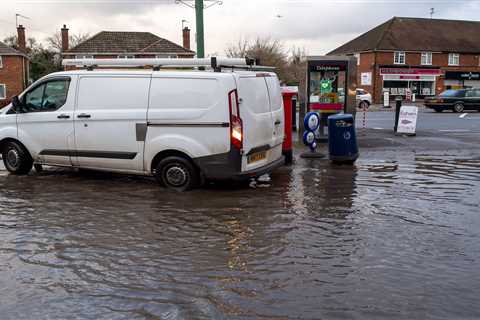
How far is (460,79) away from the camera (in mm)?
55656

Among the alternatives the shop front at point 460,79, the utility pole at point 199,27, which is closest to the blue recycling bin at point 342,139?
the utility pole at point 199,27

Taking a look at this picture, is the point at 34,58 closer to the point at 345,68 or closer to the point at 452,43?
the point at 452,43

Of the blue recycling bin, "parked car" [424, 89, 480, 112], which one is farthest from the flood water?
"parked car" [424, 89, 480, 112]

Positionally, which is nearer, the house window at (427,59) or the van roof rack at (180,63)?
the van roof rack at (180,63)

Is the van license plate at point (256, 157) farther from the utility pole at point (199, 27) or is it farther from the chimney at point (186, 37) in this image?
the chimney at point (186, 37)

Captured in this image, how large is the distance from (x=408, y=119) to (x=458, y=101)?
17.2 meters

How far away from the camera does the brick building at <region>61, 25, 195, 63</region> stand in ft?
170

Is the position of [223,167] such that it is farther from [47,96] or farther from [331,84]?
[331,84]

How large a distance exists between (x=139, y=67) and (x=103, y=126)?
1221mm

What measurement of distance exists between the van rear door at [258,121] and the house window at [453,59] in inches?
2024

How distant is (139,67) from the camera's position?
884cm

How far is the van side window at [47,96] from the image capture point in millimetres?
8750

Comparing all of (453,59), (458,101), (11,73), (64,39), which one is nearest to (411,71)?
(453,59)

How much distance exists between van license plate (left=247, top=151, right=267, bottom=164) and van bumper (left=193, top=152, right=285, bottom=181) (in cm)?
17
